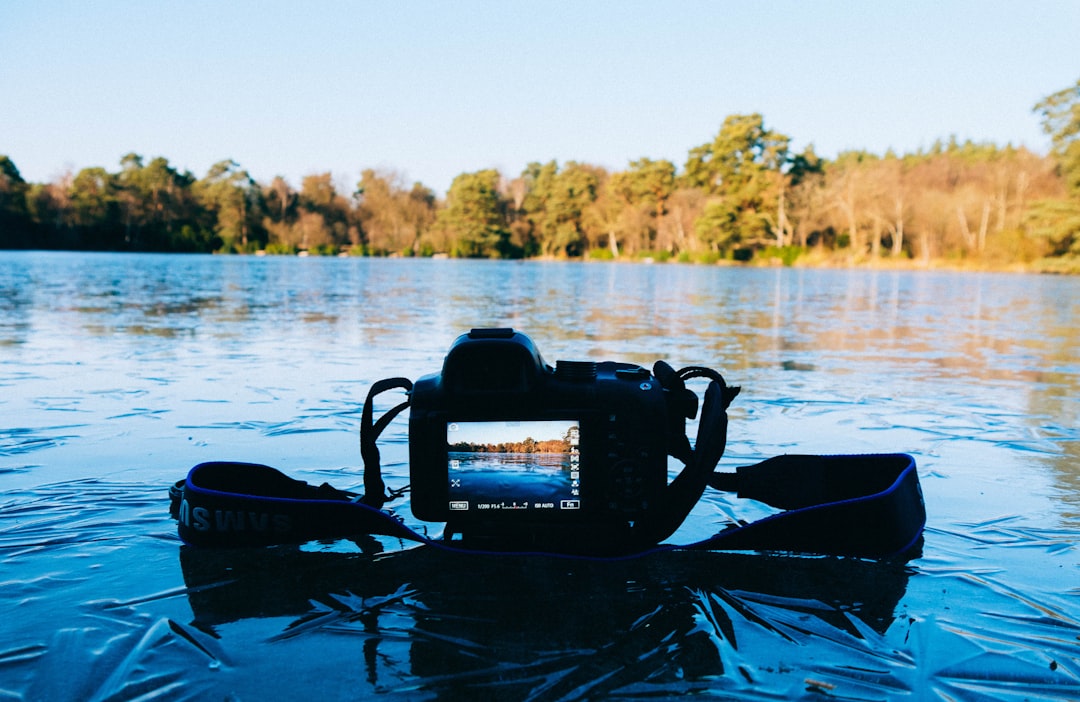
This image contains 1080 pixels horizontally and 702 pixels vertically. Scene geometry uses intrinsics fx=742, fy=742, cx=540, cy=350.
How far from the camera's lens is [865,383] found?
4836 mm

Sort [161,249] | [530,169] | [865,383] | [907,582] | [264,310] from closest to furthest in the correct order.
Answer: [907,582] < [865,383] < [264,310] < [161,249] < [530,169]

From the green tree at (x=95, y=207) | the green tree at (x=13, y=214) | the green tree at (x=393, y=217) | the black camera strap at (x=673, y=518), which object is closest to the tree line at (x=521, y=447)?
the black camera strap at (x=673, y=518)

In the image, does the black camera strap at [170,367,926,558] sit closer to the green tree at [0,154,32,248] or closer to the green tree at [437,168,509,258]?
the green tree at [0,154,32,248]

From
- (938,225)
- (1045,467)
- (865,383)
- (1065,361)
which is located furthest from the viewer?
(938,225)

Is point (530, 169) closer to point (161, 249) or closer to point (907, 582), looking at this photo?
point (161, 249)

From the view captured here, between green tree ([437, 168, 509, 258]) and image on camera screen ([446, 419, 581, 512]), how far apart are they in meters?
68.1

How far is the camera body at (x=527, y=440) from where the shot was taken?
174 centimetres

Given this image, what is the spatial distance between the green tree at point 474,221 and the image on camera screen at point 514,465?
224 ft

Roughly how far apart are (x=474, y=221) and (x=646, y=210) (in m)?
16.9

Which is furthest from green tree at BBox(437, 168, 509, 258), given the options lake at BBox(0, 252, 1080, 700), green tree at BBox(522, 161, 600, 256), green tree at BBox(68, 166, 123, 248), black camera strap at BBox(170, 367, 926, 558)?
black camera strap at BBox(170, 367, 926, 558)

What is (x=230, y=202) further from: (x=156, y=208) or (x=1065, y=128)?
(x=1065, y=128)

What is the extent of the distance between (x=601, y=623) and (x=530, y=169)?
325ft

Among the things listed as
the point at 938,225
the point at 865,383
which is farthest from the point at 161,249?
the point at 865,383

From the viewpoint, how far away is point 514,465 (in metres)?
1.78
